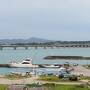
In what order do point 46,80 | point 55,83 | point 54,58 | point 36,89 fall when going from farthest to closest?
point 54,58 → point 46,80 → point 55,83 → point 36,89

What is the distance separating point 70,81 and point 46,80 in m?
2.35

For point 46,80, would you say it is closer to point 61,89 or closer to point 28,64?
point 61,89

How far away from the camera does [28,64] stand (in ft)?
265

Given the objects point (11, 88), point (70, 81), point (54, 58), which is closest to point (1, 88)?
point (11, 88)

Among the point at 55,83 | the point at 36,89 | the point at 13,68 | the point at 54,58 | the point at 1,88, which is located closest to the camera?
the point at 36,89

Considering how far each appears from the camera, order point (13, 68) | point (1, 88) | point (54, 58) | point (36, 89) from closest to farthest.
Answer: point (36, 89), point (1, 88), point (13, 68), point (54, 58)

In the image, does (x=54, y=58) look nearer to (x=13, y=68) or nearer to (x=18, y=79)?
(x=13, y=68)

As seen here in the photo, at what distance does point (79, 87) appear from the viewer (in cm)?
3853

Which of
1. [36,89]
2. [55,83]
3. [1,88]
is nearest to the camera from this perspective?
[36,89]

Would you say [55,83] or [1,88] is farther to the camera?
[55,83]

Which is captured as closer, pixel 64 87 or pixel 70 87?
pixel 70 87

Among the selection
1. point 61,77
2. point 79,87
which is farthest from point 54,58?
point 79,87

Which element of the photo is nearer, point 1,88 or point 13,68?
point 1,88

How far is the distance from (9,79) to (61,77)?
5380 millimetres
